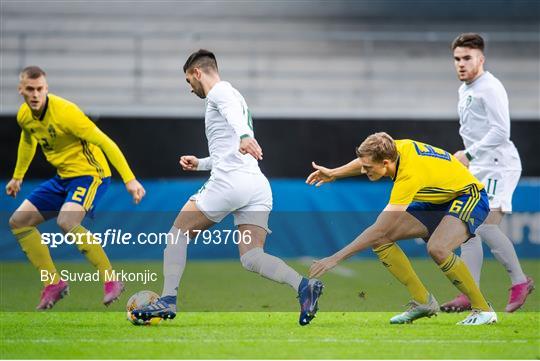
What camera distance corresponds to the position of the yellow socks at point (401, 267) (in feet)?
23.1

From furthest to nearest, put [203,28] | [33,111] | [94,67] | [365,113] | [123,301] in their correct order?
[203,28], [94,67], [365,113], [33,111], [123,301]

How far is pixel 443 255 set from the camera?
22.5 feet

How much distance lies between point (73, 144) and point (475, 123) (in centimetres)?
325

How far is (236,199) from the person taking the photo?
22.4 ft

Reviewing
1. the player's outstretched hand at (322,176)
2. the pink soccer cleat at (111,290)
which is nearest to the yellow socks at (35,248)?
the pink soccer cleat at (111,290)

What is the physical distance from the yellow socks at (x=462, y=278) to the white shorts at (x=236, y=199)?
1.26 meters

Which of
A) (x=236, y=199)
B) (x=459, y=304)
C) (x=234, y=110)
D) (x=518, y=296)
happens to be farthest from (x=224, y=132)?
(x=518, y=296)

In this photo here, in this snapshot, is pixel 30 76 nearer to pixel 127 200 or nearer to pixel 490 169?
pixel 490 169

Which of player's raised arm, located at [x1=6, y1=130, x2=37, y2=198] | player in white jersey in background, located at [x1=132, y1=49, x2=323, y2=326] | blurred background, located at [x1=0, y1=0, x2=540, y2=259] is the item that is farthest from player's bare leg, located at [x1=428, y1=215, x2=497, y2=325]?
blurred background, located at [x1=0, y1=0, x2=540, y2=259]

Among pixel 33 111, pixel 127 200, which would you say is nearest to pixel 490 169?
pixel 33 111

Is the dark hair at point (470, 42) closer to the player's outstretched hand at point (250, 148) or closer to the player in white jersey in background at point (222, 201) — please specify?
the player in white jersey in background at point (222, 201)

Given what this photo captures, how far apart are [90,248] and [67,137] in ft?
3.24

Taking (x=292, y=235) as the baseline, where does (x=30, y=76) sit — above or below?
above

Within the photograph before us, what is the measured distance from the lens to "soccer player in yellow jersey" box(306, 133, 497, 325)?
265 inches
